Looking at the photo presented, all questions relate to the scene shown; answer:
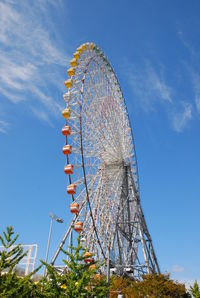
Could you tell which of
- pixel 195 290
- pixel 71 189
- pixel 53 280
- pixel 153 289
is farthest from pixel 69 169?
pixel 195 290

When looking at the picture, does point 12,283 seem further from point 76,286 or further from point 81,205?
point 81,205

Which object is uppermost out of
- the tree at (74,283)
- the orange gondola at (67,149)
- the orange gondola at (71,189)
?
the orange gondola at (67,149)

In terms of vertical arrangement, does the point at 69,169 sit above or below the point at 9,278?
above

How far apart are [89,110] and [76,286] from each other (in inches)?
734

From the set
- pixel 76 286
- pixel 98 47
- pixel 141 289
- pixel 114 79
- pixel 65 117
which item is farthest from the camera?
pixel 114 79

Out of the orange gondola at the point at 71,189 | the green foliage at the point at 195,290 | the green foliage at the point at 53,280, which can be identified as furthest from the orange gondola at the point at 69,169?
the green foliage at the point at 195,290

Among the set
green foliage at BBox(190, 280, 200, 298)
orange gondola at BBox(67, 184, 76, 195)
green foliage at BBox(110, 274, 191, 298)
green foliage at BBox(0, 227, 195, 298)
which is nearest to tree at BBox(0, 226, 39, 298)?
green foliage at BBox(0, 227, 195, 298)

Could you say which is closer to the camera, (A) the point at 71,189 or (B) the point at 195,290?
(A) the point at 71,189

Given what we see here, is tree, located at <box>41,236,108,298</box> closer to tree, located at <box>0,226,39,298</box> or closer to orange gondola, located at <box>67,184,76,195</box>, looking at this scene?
Answer: tree, located at <box>0,226,39,298</box>

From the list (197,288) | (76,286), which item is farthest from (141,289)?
(76,286)

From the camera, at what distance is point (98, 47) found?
32.5m

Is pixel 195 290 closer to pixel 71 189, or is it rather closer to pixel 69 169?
pixel 71 189

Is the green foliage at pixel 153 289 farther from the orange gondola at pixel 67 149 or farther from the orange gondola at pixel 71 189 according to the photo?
the orange gondola at pixel 67 149

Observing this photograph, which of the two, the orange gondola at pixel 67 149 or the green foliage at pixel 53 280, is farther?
the orange gondola at pixel 67 149
